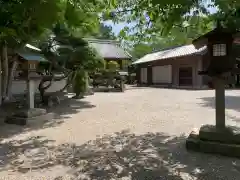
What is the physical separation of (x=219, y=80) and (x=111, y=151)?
2393 millimetres

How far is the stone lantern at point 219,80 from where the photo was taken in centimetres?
427

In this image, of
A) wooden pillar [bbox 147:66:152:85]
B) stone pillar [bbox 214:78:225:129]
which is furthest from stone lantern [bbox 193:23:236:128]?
wooden pillar [bbox 147:66:152:85]

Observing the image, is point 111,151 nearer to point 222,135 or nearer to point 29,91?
point 222,135

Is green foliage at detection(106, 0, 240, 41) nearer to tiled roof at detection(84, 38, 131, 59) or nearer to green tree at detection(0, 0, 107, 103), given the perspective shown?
green tree at detection(0, 0, 107, 103)

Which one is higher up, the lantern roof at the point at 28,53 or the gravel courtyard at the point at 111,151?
the lantern roof at the point at 28,53

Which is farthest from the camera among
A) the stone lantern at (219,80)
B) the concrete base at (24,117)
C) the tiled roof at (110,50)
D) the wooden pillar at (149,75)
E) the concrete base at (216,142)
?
the wooden pillar at (149,75)

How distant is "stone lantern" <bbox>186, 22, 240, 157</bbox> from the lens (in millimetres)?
4273

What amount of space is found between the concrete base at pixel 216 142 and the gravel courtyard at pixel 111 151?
0.47 ft

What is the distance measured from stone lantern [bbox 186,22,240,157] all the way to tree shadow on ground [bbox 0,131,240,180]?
0.73 feet

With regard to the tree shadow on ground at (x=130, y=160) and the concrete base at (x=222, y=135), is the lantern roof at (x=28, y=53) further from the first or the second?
the concrete base at (x=222, y=135)

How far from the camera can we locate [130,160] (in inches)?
160

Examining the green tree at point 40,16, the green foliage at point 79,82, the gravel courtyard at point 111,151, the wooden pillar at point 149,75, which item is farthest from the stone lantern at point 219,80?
the wooden pillar at point 149,75

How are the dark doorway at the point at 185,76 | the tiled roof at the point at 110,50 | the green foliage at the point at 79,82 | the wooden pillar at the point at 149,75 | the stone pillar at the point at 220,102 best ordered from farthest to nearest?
the wooden pillar at the point at 149,75 < the tiled roof at the point at 110,50 < the dark doorway at the point at 185,76 < the green foliage at the point at 79,82 < the stone pillar at the point at 220,102

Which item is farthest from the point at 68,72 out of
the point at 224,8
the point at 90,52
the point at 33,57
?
the point at 224,8
